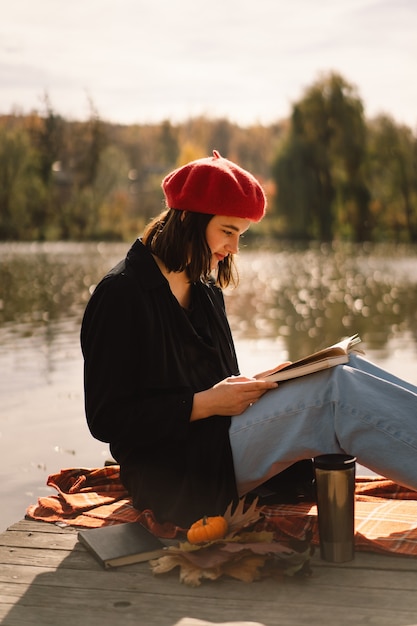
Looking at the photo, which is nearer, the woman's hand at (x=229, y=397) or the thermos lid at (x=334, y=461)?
the thermos lid at (x=334, y=461)

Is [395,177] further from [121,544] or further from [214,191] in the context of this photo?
[121,544]

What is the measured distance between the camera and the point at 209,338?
285cm

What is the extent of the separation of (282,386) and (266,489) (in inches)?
18.3

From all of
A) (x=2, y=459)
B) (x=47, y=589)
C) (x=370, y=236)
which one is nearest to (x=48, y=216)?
(x=370, y=236)

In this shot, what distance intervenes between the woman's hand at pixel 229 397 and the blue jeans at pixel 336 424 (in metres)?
0.03

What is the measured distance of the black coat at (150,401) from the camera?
2553 mm

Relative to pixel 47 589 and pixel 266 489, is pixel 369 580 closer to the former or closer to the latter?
pixel 266 489

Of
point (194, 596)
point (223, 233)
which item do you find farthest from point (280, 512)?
point (223, 233)

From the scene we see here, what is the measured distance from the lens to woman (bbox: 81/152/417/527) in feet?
7.88

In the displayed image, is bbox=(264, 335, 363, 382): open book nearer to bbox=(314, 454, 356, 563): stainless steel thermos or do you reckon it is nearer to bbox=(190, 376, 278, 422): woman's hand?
bbox=(190, 376, 278, 422): woman's hand

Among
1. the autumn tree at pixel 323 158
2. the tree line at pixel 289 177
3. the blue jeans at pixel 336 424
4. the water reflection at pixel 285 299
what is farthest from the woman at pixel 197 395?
the autumn tree at pixel 323 158

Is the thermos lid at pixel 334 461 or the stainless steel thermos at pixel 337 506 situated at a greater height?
the thermos lid at pixel 334 461

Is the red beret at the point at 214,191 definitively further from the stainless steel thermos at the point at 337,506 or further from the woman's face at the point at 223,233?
the stainless steel thermos at the point at 337,506

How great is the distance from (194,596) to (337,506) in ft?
1.50
